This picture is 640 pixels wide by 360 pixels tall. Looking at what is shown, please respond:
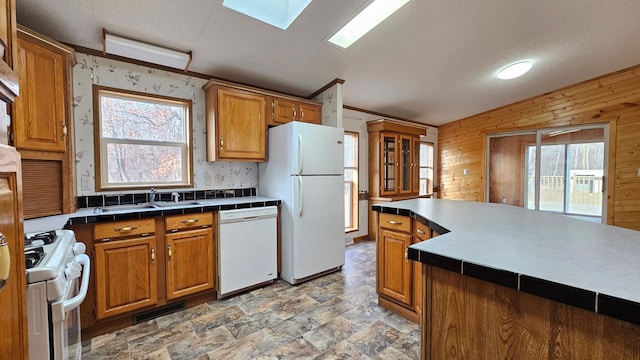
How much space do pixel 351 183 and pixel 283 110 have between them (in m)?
1.86

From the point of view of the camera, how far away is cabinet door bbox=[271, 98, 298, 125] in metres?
3.06

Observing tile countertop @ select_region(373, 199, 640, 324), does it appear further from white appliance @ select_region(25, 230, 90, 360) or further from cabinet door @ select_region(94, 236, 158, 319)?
cabinet door @ select_region(94, 236, 158, 319)

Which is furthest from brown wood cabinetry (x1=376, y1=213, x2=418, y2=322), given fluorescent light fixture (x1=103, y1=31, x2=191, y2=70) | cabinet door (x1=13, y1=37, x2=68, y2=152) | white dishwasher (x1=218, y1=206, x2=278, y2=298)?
cabinet door (x1=13, y1=37, x2=68, y2=152)

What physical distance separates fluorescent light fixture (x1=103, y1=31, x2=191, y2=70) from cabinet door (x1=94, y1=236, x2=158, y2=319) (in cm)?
156

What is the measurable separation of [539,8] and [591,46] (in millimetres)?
1351

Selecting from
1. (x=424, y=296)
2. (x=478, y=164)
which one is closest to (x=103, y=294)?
(x=424, y=296)

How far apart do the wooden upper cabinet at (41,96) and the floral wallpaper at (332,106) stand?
95.2 inches

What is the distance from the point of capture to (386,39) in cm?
262

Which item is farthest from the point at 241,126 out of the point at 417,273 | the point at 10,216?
the point at 10,216

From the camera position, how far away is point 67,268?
1152 mm

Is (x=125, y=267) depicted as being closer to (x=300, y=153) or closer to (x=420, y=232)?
(x=300, y=153)

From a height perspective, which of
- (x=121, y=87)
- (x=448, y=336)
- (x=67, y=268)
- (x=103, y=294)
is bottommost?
(x=103, y=294)

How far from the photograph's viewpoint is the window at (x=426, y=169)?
588 centimetres

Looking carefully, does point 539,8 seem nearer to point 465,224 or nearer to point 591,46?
point 591,46
